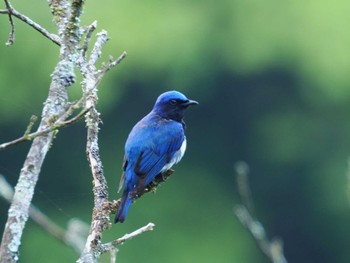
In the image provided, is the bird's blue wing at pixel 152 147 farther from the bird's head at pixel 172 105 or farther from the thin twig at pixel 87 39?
the thin twig at pixel 87 39

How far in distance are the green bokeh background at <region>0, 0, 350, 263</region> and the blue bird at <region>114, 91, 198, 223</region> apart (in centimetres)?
1138

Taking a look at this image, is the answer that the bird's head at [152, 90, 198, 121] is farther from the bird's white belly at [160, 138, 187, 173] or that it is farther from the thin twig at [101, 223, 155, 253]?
the thin twig at [101, 223, 155, 253]

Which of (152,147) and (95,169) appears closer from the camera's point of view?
(95,169)

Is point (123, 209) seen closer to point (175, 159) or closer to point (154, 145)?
point (154, 145)

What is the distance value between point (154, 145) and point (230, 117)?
14.1 m

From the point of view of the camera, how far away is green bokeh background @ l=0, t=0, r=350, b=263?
17.8 metres

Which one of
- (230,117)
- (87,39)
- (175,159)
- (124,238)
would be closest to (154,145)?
(175,159)

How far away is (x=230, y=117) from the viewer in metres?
19.4

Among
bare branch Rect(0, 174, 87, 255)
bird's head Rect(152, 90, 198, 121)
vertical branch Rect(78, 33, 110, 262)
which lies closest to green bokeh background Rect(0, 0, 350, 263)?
bird's head Rect(152, 90, 198, 121)

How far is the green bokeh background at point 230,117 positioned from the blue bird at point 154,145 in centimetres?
1138

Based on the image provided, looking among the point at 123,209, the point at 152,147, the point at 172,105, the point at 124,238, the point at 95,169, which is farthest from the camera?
the point at 172,105

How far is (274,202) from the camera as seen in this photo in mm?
19047

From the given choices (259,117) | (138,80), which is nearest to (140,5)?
(138,80)

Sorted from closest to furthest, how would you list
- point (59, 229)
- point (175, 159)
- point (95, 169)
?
1. point (59, 229)
2. point (95, 169)
3. point (175, 159)
